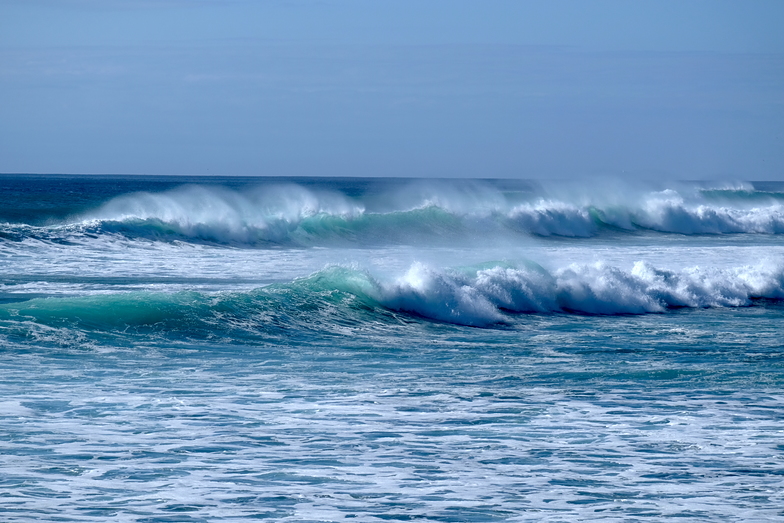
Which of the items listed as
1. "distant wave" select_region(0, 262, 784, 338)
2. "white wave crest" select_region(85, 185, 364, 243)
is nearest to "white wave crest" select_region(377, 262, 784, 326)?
"distant wave" select_region(0, 262, 784, 338)

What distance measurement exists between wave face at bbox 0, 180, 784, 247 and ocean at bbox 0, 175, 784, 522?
7822 mm

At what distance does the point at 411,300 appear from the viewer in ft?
45.8

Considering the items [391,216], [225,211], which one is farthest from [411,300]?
[391,216]

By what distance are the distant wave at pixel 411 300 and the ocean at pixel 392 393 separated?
5 cm

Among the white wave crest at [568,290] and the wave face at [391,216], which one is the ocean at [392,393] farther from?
the wave face at [391,216]

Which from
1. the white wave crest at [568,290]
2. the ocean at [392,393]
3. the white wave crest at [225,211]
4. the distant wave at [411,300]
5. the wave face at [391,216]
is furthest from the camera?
the white wave crest at [225,211]

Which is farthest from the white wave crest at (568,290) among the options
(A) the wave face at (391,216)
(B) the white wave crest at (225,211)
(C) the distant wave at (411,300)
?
(B) the white wave crest at (225,211)

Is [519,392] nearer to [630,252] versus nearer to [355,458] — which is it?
[355,458]

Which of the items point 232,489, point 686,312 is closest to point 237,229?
point 686,312

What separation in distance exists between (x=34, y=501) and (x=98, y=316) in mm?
6408

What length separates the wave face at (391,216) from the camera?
93.4ft

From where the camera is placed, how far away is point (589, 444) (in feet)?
21.4

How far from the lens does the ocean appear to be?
541cm

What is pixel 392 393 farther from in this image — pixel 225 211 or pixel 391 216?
pixel 391 216
